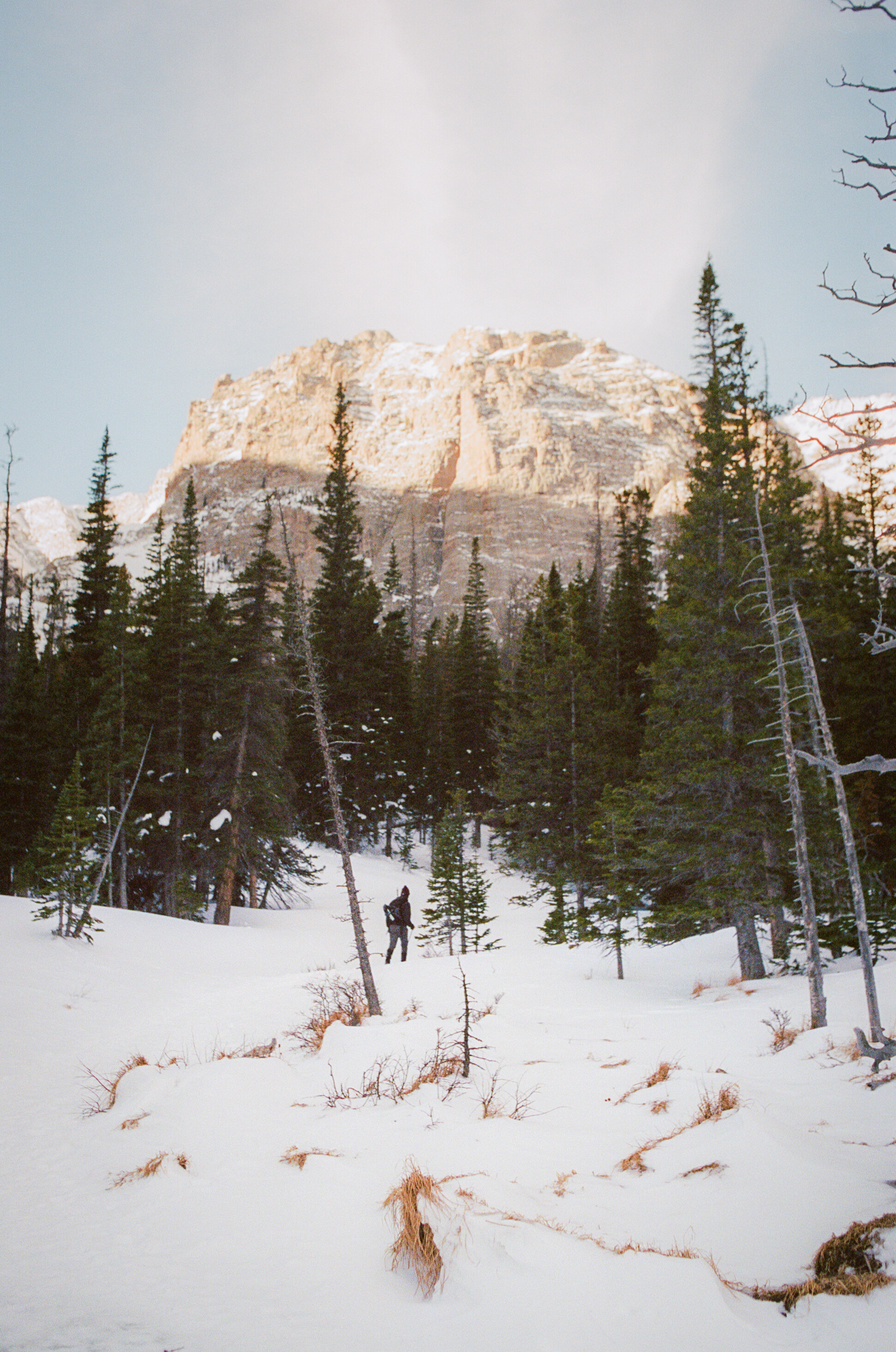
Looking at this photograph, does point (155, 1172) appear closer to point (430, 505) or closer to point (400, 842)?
point (400, 842)

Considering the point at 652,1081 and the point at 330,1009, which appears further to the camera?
the point at 330,1009

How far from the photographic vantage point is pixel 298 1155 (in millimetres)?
5199

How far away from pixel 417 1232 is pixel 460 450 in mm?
158378

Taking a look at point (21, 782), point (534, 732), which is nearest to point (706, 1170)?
point (534, 732)

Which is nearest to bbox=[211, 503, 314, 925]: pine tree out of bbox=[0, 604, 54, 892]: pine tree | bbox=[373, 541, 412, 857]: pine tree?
bbox=[0, 604, 54, 892]: pine tree

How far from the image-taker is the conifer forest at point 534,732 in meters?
14.3

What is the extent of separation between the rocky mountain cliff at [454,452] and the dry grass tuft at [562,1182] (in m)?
112

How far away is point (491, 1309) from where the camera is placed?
3.14m

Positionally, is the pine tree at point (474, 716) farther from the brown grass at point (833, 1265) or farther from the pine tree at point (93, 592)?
the brown grass at point (833, 1265)

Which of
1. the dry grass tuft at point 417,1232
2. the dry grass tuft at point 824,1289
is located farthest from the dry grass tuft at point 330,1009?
the dry grass tuft at point 824,1289

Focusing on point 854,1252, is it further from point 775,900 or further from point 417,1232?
point 775,900

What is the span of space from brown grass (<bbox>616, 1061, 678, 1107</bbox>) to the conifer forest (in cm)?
433

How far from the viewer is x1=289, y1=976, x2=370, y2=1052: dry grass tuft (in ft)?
32.7

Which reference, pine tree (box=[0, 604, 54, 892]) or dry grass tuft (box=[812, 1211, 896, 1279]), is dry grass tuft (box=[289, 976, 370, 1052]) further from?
pine tree (box=[0, 604, 54, 892])
